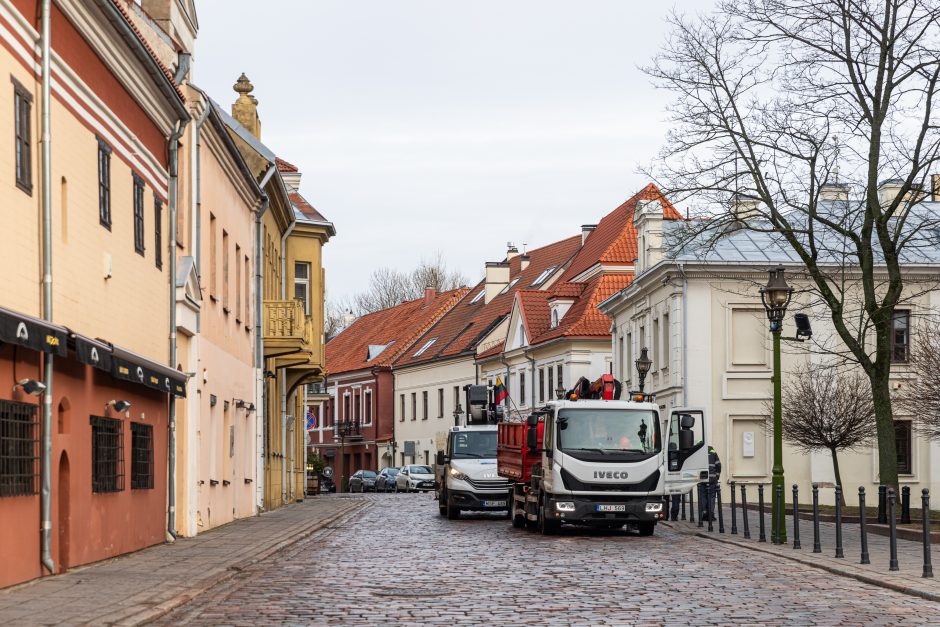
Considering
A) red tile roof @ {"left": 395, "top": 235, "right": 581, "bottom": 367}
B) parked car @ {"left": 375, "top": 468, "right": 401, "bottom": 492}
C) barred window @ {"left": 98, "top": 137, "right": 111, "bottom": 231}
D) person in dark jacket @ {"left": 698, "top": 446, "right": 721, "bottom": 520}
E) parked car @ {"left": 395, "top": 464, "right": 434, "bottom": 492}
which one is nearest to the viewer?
barred window @ {"left": 98, "top": 137, "right": 111, "bottom": 231}

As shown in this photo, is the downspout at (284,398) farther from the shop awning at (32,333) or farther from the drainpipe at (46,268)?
the shop awning at (32,333)

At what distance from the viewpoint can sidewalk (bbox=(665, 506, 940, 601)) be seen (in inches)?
625

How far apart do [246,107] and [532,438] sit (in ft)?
62.5

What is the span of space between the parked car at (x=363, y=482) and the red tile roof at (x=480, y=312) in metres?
8.18

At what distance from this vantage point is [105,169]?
18969 millimetres

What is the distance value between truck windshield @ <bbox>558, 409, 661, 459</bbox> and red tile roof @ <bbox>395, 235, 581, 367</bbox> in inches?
1884

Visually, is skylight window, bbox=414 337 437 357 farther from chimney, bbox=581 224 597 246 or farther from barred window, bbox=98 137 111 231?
barred window, bbox=98 137 111 231

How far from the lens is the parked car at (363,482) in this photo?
7300 cm

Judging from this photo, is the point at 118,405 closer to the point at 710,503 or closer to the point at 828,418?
the point at 710,503

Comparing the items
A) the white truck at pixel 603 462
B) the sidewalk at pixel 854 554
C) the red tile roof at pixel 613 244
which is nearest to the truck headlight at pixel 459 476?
the sidewalk at pixel 854 554

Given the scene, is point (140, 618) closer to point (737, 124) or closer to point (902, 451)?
point (737, 124)

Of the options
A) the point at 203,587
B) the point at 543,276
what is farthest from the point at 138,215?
the point at 543,276

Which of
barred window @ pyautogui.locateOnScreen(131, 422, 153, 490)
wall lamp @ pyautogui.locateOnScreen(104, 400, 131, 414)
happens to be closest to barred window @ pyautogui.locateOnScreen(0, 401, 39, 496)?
wall lamp @ pyautogui.locateOnScreen(104, 400, 131, 414)

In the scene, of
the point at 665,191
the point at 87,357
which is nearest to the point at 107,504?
the point at 87,357
